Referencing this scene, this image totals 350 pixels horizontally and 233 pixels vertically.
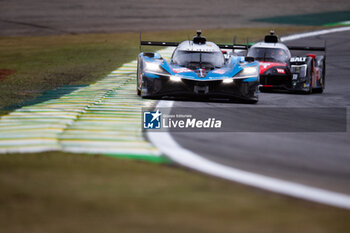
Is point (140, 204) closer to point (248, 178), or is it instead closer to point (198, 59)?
point (248, 178)

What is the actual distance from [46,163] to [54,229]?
6.19 ft

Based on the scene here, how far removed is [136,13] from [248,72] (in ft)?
94.0

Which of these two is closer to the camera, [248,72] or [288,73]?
[248,72]

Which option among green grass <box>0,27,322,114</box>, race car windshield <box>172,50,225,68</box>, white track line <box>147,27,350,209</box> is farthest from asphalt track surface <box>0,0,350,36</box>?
white track line <box>147,27,350,209</box>

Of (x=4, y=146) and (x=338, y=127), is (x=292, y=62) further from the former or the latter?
(x=4, y=146)

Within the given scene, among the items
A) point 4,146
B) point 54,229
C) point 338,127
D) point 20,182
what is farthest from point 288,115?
point 54,229

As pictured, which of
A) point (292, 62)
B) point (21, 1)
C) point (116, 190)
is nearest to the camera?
point (116, 190)

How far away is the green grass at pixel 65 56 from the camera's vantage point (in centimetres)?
1483

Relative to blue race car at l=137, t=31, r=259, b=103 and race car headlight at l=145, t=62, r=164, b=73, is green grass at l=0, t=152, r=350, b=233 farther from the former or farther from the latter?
race car headlight at l=145, t=62, r=164, b=73

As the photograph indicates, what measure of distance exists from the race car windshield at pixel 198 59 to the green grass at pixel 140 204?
6763 millimetres

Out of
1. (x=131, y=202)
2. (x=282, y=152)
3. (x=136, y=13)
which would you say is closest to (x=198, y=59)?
(x=282, y=152)

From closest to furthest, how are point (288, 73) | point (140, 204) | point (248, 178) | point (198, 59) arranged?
1. point (140, 204)
2. point (248, 178)
3. point (198, 59)
4. point (288, 73)

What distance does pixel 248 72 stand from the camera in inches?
466

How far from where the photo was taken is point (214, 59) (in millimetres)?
12742
